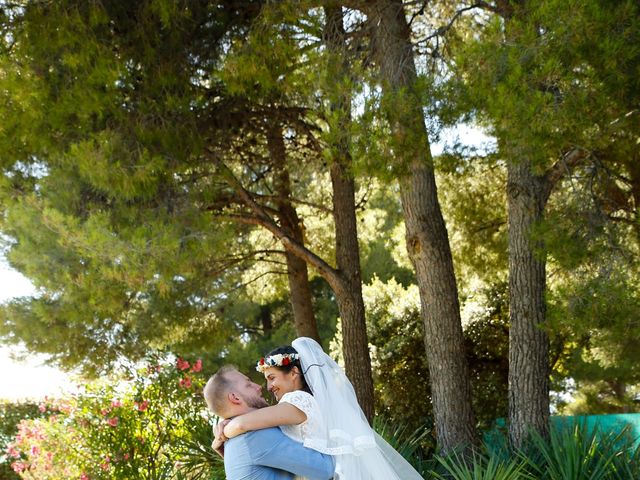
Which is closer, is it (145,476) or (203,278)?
(145,476)

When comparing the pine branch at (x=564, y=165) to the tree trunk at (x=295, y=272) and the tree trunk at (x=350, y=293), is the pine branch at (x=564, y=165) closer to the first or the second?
the tree trunk at (x=350, y=293)

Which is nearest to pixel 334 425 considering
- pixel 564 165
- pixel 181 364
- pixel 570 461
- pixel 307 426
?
pixel 307 426

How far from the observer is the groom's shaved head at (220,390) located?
14.1ft

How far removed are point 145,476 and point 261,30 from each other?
5.34m

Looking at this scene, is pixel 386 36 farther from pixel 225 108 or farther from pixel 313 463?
pixel 313 463

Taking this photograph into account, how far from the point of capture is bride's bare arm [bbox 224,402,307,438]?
4.14 m

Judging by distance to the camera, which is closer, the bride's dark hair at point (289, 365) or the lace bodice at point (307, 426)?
the lace bodice at point (307, 426)

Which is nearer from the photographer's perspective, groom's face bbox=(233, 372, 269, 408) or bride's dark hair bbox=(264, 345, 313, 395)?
groom's face bbox=(233, 372, 269, 408)

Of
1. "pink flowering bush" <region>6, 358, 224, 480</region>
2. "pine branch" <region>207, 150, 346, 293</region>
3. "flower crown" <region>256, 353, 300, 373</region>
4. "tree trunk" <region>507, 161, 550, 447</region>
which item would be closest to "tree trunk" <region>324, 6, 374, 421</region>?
"pine branch" <region>207, 150, 346, 293</region>

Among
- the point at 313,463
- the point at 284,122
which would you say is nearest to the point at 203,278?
the point at 284,122

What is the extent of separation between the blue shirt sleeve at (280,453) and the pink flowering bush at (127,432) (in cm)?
558

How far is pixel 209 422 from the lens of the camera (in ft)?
34.1

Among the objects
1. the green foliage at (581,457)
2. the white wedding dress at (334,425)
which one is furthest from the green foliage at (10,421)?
the white wedding dress at (334,425)

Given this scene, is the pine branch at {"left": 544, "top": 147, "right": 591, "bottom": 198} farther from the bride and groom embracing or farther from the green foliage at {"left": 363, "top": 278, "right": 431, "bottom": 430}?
the green foliage at {"left": 363, "top": 278, "right": 431, "bottom": 430}
